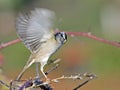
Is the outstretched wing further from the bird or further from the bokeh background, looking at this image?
the bokeh background

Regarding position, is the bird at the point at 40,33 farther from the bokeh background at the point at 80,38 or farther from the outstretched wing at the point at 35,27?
the bokeh background at the point at 80,38

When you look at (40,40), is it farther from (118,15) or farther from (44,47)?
(118,15)

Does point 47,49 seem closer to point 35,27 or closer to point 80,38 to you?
point 35,27

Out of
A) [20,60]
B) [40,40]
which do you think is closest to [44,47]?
[40,40]

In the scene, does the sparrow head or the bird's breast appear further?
the bird's breast

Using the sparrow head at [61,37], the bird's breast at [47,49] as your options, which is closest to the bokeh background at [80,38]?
the bird's breast at [47,49]

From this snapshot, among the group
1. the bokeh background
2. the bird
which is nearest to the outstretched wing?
the bird

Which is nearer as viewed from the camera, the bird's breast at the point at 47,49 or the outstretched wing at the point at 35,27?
the outstretched wing at the point at 35,27
